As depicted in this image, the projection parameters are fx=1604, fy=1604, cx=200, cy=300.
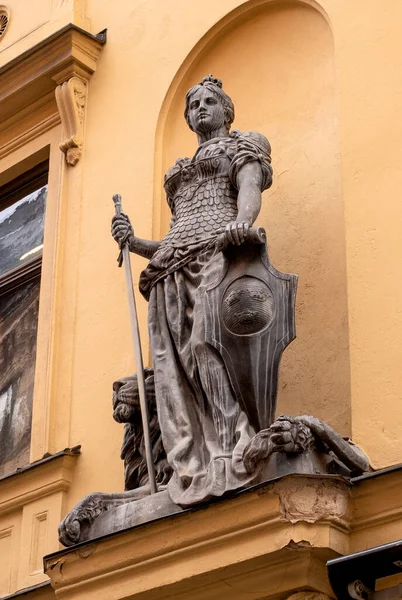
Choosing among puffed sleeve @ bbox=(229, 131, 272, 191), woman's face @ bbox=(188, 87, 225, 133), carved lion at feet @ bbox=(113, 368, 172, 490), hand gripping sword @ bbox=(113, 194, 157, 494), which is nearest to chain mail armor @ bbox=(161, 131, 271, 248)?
puffed sleeve @ bbox=(229, 131, 272, 191)

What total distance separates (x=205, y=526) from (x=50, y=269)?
2.46 meters

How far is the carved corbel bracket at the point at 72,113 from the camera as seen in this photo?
823 cm

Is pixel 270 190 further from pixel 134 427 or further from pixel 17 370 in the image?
pixel 17 370

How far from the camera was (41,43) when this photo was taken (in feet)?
27.7

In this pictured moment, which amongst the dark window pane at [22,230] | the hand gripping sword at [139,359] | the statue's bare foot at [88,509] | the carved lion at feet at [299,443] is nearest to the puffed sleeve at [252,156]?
the hand gripping sword at [139,359]

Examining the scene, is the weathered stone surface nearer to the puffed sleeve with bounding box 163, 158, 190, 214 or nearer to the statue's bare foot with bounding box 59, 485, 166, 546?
the statue's bare foot with bounding box 59, 485, 166, 546

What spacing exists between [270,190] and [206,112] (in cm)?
56

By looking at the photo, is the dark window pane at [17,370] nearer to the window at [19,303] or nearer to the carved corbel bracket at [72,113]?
the window at [19,303]

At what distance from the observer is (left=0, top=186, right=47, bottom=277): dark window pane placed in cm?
863

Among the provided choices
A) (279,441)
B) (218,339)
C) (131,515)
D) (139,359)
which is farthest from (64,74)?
(279,441)

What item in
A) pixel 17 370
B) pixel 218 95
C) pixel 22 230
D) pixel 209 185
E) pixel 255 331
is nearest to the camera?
pixel 255 331

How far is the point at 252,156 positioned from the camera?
6652 mm

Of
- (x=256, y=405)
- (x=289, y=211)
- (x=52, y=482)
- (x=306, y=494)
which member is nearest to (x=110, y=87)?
(x=289, y=211)

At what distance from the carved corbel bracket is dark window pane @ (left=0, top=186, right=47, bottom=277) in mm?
515
